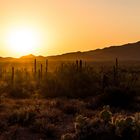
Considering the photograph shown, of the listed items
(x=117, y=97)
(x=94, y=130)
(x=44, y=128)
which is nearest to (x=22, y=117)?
(x=44, y=128)

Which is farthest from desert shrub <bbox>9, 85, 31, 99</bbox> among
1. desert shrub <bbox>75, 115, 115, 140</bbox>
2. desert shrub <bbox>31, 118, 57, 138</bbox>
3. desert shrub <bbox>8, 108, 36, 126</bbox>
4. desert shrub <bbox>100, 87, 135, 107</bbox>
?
desert shrub <bbox>75, 115, 115, 140</bbox>

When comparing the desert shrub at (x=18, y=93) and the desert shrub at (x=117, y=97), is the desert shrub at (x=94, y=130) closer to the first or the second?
the desert shrub at (x=117, y=97)

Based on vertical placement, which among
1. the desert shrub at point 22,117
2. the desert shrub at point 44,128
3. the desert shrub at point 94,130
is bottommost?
the desert shrub at point 44,128

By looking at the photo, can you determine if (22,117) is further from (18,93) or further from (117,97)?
(18,93)

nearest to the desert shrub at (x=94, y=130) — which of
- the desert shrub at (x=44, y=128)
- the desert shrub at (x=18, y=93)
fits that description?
the desert shrub at (x=44, y=128)

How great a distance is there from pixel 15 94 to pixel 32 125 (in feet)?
43.5

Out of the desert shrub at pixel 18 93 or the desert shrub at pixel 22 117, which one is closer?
the desert shrub at pixel 22 117

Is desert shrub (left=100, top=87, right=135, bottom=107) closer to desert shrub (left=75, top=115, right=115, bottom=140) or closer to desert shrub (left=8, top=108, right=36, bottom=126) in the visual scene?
desert shrub (left=8, top=108, right=36, bottom=126)

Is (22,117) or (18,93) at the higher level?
(18,93)

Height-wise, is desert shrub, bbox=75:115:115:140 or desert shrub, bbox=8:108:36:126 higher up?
desert shrub, bbox=75:115:115:140

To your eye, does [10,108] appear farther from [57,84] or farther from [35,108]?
[57,84]

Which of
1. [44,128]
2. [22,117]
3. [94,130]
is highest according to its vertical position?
[94,130]

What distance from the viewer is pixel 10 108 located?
936 inches

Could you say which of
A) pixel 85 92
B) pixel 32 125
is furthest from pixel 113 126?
pixel 85 92
